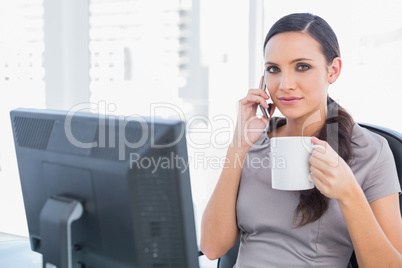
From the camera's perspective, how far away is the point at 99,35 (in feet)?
9.02

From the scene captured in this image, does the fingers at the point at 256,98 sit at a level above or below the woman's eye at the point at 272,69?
below

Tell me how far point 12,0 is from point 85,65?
67 centimetres

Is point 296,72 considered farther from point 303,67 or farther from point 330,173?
point 330,173

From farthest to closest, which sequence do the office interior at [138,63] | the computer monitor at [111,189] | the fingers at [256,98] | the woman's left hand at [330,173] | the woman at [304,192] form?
the office interior at [138,63]
the fingers at [256,98]
the woman at [304,192]
the woman's left hand at [330,173]
the computer monitor at [111,189]

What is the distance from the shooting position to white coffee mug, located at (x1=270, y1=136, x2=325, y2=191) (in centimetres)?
99

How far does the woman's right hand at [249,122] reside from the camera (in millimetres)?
1323

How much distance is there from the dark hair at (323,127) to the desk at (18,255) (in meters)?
0.84

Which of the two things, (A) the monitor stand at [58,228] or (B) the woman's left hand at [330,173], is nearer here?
(A) the monitor stand at [58,228]

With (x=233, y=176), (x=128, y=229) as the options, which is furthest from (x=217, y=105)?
(x=128, y=229)

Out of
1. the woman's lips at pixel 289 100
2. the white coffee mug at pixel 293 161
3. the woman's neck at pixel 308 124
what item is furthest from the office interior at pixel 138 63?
the white coffee mug at pixel 293 161

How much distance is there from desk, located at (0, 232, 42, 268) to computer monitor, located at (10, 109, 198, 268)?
2.14 feet

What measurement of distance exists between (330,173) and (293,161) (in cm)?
9

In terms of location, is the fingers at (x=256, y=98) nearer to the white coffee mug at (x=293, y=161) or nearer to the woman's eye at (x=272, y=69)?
the woman's eye at (x=272, y=69)

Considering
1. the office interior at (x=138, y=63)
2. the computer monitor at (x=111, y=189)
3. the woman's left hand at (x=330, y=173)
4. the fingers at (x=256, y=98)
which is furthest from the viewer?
the office interior at (x=138, y=63)
